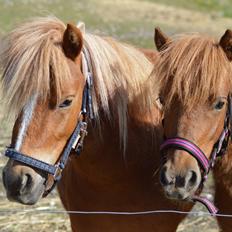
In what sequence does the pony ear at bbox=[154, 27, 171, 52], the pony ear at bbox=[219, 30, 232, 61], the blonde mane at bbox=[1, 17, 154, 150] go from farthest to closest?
the pony ear at bbox=[154, 27, 171, 52]
the pony ear at bbox=[219, 30, 232, 61]
the blonde mane at bbox=[1, 17, 154, 150]

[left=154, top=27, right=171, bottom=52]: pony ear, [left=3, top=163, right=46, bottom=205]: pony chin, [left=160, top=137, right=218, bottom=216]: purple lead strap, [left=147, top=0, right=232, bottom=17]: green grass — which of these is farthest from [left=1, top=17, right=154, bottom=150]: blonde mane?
[left=147, top=0, right=232, bottom=17]: green grass

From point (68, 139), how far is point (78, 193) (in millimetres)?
674

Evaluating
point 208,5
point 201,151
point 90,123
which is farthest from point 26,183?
point 208,5

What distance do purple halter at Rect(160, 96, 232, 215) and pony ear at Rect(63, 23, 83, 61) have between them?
72cm

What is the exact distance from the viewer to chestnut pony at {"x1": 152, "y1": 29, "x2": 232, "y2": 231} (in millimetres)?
3787

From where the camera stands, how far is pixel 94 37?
14.1ft

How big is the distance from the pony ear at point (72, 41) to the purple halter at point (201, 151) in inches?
28.3

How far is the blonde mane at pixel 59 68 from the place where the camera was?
383 cm

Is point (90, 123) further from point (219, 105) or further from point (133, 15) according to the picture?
point (133, 15)

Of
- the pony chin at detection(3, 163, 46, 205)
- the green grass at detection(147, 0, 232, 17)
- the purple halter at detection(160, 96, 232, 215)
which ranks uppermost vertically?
the purple halter at detection(160, 96, 232, 215)

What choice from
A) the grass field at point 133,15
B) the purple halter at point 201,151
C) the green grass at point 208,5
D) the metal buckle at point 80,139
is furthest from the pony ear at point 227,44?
the green grass at point 208,5

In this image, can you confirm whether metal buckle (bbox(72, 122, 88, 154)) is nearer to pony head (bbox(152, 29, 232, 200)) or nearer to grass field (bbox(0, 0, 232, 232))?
pony head (bbox(152, 29, 232, 200))

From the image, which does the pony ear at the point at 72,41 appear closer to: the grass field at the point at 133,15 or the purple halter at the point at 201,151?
the purple halter at the point at 201,151

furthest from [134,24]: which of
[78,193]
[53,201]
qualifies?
[78,193]
